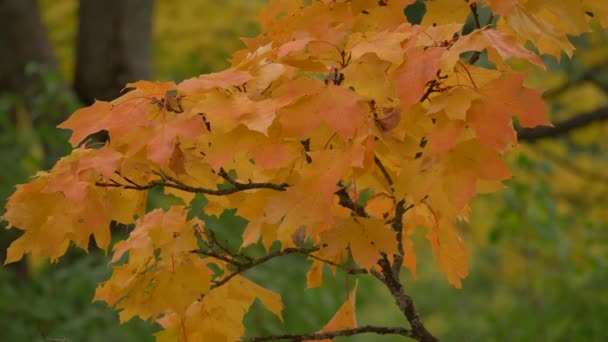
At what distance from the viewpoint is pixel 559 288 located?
417 cm

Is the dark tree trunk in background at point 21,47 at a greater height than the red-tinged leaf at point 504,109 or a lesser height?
lesser

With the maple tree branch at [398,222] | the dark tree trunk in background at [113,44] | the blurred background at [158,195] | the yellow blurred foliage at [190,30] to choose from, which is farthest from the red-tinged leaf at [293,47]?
the yellow blurred foliage at [190,30]

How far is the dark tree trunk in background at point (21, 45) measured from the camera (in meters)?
3.48

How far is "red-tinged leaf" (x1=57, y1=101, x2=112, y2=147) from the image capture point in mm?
1154

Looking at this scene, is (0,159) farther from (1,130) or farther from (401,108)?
(401,108)

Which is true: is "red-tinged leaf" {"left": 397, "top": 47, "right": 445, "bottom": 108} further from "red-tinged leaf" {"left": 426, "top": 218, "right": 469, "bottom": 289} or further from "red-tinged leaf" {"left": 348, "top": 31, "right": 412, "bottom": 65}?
"red-tinged leaf" {"left": 426, "top": 218, "right": 469, "bottom": 289}

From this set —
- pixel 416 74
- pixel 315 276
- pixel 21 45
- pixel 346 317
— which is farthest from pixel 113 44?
pixel 416 74

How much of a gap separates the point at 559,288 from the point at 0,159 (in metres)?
2.81

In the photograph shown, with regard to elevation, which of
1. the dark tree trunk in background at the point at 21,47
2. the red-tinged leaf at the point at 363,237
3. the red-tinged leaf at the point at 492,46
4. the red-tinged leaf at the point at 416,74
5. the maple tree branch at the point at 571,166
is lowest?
the maple tree branch at the point at 571,166

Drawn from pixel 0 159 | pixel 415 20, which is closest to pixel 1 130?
pixel 0 159

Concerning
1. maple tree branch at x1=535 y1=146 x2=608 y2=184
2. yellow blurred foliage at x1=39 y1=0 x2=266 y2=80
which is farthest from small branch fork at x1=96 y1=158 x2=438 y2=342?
yellow blurred foliage at x1=39 y1=0 x2=266 y2=80

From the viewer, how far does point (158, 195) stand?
3.92 m

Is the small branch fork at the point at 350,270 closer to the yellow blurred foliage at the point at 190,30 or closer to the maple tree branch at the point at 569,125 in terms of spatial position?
the maple tree branch at the point at 569,125

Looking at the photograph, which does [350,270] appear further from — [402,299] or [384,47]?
[384,47]
